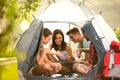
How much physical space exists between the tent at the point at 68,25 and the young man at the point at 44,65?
0.12 meters

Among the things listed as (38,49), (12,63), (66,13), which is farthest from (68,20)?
(12,63)

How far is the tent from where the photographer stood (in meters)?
8.16

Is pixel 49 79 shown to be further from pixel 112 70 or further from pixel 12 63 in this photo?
pixel 12 63

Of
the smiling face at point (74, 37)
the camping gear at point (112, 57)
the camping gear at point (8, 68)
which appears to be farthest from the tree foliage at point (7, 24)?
the smiling face at point (74, 37)

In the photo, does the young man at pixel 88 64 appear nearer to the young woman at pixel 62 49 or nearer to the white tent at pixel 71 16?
the young woman at pixel 62 49

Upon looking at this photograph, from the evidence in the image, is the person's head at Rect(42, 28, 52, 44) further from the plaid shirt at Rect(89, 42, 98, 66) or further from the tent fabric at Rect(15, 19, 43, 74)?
the plaid shirt at Rect(89, 42, 98, 66)

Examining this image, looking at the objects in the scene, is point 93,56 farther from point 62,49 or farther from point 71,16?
point 71,16

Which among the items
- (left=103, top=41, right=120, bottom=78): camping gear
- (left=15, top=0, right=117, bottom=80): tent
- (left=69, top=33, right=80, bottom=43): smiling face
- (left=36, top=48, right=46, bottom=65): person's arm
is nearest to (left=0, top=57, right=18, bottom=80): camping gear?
(left=103, top=41, right=120, bottom=78): camping gear

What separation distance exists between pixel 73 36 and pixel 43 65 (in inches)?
35.3

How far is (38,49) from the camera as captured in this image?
814cm

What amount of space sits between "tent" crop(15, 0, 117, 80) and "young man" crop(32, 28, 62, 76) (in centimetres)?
12

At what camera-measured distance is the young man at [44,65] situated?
7875 millimetres

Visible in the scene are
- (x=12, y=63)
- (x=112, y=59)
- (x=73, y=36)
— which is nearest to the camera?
(x=12, y=63)

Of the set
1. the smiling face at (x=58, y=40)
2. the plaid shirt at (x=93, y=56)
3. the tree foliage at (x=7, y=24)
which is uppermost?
the tree foliage at (x=7, y=24)
